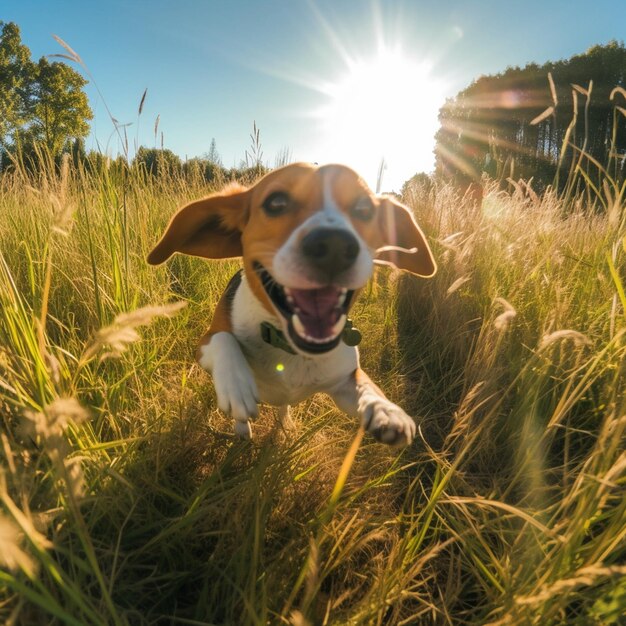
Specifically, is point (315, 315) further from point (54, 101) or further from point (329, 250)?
point (54, 101)

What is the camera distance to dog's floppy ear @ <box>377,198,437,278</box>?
2.32 metres

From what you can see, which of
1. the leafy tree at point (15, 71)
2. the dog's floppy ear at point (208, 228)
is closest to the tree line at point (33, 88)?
the leafy tree at point (15, 71)

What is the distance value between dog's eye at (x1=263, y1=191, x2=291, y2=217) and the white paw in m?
1.00

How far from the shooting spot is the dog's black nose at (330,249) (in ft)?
5.21

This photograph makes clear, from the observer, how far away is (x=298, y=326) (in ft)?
5.61

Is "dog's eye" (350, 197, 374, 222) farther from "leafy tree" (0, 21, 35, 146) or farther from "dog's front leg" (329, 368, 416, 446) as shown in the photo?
"leafy tree" (0, 21, 35, 146)

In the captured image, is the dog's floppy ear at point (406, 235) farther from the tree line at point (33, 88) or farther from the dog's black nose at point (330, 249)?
the tree line at point (33, 88)

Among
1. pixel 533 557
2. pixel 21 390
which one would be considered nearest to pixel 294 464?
pixel 533 557

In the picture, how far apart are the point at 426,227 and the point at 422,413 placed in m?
2.63

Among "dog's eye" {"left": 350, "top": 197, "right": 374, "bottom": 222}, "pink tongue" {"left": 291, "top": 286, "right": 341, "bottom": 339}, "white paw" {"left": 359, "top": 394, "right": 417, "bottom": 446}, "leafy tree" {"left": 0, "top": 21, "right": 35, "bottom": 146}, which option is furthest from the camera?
"leafy tree" {"left": 0, "top": 21, "right": 35, "bottom": 146}

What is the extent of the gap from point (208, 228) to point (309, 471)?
55.9 inches

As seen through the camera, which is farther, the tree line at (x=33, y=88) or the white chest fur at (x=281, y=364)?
the tree line at (x=33, y=88)

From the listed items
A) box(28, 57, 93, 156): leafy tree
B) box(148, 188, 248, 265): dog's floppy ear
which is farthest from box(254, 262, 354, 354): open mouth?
box(28, 57, 93, 156): leafy tree

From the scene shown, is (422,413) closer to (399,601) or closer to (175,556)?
(399,601)
